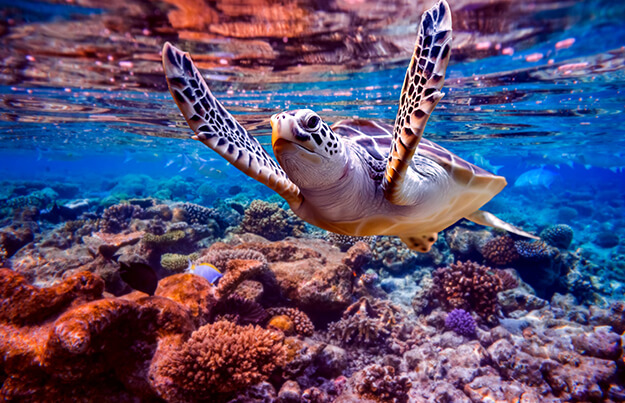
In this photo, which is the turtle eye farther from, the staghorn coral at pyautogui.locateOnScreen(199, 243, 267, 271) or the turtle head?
the staghorn coral at pyautogui.locateOnScreen(199, 243, 267, 271)

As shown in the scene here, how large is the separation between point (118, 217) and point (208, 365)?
9.16 metres

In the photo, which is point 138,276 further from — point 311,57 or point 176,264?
point 311,57

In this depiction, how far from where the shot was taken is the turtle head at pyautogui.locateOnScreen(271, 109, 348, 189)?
1932 mm

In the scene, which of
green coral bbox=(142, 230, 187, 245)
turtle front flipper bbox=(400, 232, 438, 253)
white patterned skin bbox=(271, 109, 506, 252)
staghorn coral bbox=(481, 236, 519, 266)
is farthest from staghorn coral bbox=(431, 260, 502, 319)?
green coral bbox=(142, 230, 187, 245)

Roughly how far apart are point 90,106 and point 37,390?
12.4 meters

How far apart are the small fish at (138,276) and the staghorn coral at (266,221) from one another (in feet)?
17.3

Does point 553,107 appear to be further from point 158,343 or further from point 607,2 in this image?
point 158,343

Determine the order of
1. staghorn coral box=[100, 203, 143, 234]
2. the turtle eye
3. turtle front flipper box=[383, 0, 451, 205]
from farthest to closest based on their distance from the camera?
staghorn coral box=[100, 203, 143, 234]
the turtle eye
turtle front flipper box=[383, 0, 451, 205]

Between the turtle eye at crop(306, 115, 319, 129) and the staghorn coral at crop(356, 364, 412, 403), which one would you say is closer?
the turtle eye at crop(306, 115, 319, 129)

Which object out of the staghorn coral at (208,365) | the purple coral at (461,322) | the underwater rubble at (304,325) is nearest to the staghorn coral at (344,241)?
the underwater rubble at (304,325)

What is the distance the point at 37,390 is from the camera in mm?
2604

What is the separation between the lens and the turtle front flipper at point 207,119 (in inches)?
98.0

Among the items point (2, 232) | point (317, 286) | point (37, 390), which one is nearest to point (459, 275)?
point (317, 286)

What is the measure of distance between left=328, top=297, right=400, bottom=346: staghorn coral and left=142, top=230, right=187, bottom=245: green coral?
15.5 ft
